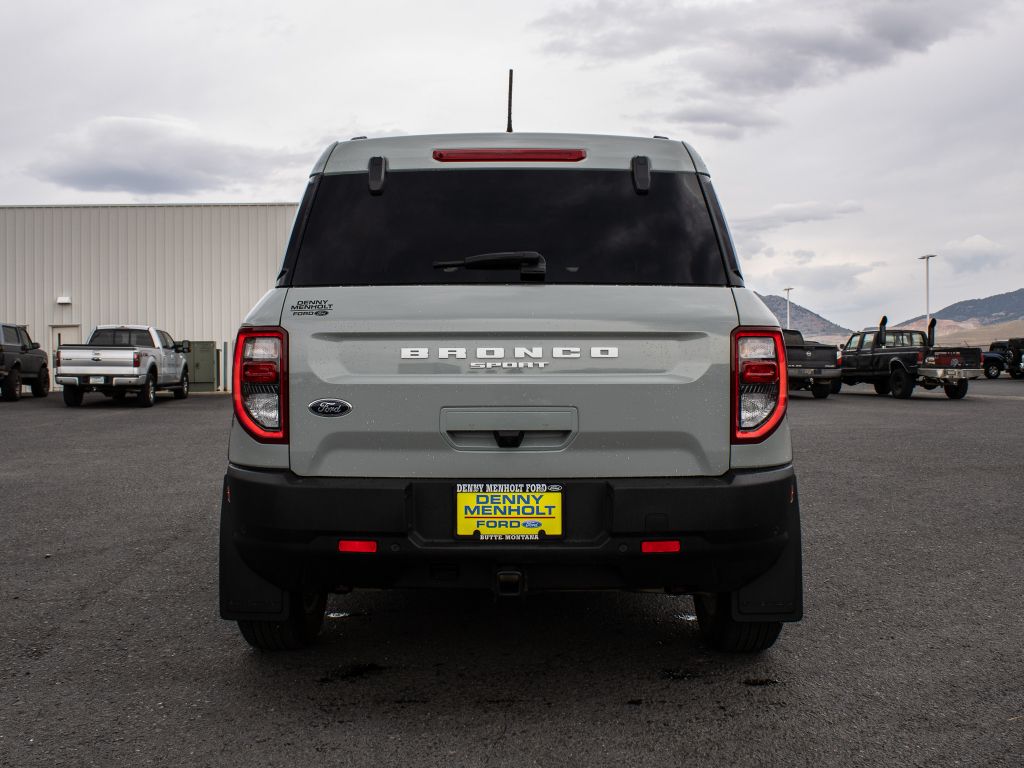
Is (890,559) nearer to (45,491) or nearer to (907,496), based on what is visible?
(907,496)

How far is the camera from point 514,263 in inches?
130

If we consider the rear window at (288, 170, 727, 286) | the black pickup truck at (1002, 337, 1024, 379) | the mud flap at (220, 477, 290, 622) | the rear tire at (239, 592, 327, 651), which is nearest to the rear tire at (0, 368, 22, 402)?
the rear tire at (239, 592, 327, 651)

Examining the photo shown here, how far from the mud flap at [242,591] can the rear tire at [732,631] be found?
5.76 feet

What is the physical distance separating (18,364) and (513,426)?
2344 centimetres

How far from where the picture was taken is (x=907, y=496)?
827 centimetres

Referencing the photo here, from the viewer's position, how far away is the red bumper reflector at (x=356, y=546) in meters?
3.15

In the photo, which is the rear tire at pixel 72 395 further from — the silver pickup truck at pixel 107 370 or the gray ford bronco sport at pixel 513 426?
the gray ford bronco sport at pixel 513 426

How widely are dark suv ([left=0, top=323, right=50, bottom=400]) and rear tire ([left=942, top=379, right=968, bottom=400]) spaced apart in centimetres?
2331

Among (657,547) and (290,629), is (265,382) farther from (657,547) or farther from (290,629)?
(657,547)

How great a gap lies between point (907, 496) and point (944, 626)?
4245mm

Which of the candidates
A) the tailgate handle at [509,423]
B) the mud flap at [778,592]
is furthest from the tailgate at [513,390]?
the mud flap at [778,592]

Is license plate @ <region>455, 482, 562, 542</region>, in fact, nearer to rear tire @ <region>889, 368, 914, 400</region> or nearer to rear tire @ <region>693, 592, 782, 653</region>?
rear tire @ <region>693, 592, 782, 653</region>

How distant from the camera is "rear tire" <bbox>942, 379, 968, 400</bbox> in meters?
22.8

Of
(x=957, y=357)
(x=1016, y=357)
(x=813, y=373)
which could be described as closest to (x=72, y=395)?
(x=813, y=373)
